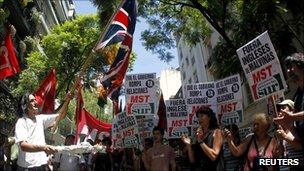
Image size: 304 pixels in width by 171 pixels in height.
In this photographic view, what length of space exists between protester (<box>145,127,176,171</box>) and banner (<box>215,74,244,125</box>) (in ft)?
4.16

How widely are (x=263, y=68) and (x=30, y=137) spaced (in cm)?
332

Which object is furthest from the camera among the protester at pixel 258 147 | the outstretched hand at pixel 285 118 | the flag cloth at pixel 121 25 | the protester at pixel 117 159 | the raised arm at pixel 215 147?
the protester at pixel 117 159

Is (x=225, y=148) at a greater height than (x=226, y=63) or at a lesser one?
lesser

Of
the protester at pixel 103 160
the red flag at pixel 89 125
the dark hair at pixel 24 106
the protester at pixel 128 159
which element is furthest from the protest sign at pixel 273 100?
the red flag at pixel 89 125

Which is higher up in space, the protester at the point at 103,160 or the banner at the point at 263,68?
the banner at the point at 263,68

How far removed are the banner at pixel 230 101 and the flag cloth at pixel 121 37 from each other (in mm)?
1884

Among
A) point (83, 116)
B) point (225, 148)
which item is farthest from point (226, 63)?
point (225, 148)

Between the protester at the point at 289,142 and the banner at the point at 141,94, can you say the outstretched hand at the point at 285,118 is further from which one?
the banner at the point at 141,94

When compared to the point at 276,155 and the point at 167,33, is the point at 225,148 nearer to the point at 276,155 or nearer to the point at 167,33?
the point at 276,155

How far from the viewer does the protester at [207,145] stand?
18.5 feet

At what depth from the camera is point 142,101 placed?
9.96m

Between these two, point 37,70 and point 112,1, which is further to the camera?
point 37,70

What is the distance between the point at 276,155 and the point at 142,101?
494 cm

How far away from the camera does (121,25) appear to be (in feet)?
28.1
